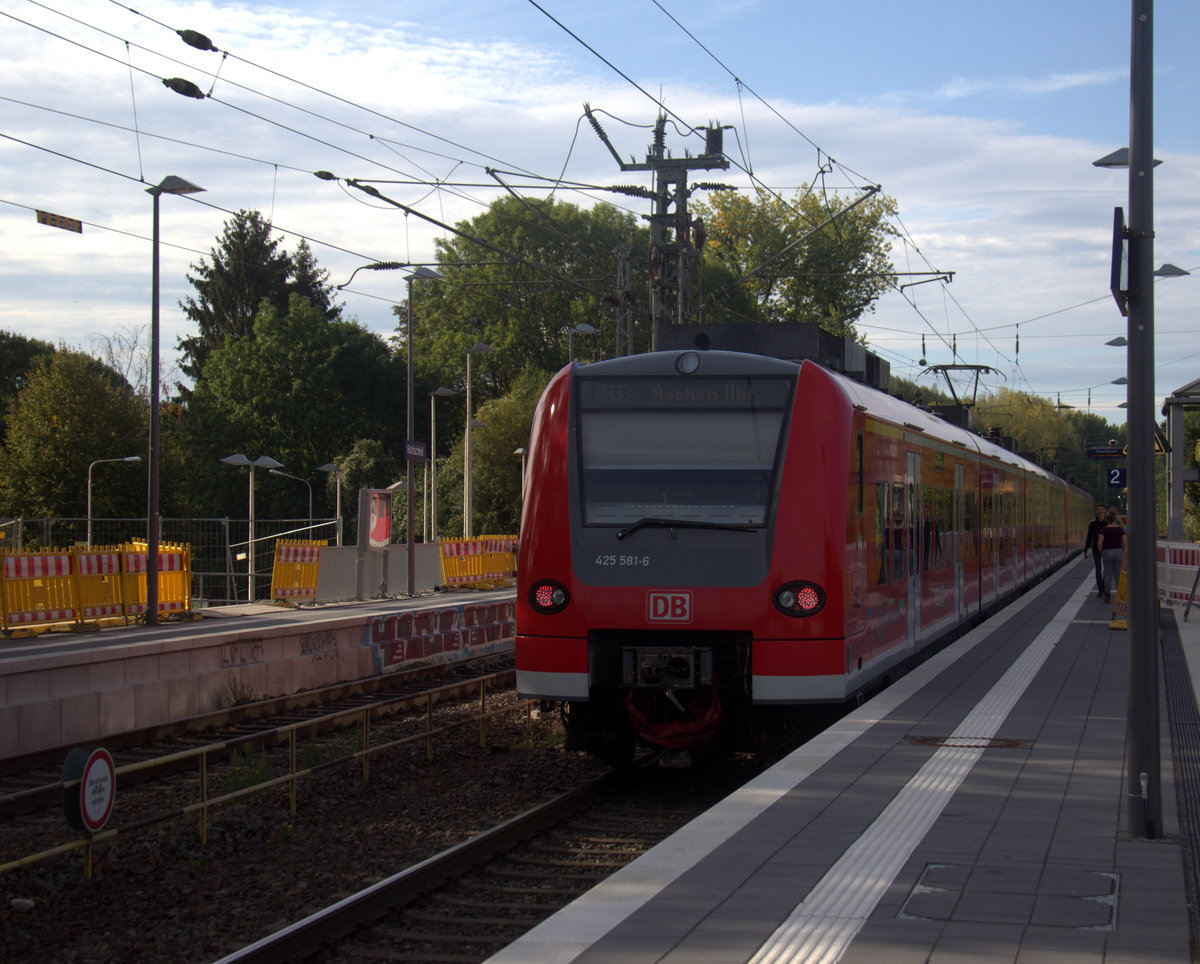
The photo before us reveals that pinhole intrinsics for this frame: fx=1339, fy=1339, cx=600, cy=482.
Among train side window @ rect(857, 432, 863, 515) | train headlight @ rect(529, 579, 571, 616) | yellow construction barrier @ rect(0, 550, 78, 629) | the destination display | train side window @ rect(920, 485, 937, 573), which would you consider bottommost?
yellow construction barrier @ rect(0, 550, 78, 629)

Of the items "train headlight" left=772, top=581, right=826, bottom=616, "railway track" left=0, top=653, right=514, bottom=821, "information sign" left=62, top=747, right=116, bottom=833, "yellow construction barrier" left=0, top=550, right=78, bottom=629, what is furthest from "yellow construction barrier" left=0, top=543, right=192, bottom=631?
"train headlight" left=772, top=581, right=826, bottom=616

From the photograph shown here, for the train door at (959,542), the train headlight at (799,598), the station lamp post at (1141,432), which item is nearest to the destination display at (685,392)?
the train headlight at (799,598)

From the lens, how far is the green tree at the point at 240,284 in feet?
242

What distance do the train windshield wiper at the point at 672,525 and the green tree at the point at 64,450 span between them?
4176 centimetres

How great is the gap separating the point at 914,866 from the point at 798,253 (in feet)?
182

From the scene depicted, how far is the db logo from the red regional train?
0.01 m

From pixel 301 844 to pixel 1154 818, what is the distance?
5.11m

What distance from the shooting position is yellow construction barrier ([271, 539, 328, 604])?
25844 mm

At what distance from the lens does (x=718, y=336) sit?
1212 cm

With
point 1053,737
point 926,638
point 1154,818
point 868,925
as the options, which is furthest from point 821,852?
point 926,638

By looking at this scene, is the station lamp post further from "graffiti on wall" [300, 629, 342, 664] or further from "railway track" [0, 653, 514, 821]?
"graffiti on wall" [300, 629, 342, 664]

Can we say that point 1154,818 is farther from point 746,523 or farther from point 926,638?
point 926,638

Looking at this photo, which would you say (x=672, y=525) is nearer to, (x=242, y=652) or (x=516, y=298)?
(x=242, y=652)

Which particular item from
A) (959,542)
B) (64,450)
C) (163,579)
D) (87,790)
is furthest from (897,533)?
(64,450)
